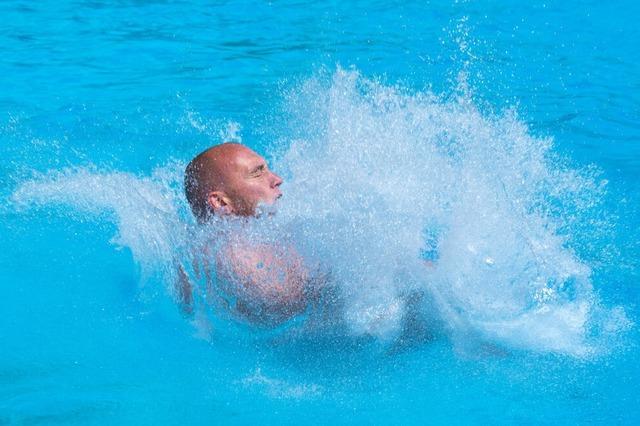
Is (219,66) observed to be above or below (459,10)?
below

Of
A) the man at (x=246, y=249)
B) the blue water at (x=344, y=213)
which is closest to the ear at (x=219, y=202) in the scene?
the man at (x=246, y=249)

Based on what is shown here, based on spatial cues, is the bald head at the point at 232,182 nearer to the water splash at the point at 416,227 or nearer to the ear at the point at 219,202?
the ear at the point at 219,202

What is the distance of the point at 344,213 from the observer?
12.7 ft

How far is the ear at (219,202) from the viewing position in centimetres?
398

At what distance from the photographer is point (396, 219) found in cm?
395

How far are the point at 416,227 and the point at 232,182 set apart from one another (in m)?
0.93

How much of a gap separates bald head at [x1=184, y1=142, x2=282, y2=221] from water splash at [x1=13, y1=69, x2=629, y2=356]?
16 cm

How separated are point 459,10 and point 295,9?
173cm

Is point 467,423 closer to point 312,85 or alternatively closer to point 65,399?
point 65,399

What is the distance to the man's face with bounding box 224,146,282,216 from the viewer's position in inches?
156

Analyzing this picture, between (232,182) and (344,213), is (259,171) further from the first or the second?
(344,213)

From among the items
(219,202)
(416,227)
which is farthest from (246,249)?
(416,227)

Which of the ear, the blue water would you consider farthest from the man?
the blue water

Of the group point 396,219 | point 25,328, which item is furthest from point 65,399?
point 396,219
